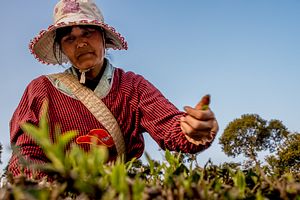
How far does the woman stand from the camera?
2504mm

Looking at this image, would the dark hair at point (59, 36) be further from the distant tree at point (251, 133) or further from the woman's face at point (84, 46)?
the distant tree at point (251, 133)

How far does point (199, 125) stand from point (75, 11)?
1428 millimetres

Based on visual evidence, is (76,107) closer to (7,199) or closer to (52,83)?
(52,83)

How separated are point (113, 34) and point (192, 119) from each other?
1.44 m

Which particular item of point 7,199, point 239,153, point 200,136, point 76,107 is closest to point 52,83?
point 76,107

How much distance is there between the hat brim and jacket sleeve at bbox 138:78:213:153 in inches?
14.7

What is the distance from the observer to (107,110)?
2.61 metres

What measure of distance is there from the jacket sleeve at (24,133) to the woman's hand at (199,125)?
71cm

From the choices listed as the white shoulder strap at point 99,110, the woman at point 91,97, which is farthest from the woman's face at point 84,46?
the white shoulder strap at point 99,110

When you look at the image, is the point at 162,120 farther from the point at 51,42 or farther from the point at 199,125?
the point at 51,42

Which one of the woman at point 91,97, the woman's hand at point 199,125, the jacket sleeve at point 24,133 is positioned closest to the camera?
the woman's hand at point 199,125

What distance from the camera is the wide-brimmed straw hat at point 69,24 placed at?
268 centimetres

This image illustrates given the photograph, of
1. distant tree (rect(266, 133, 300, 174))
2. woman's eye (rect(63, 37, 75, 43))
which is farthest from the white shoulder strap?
distant tree (rect(266, 133, 300, 174))

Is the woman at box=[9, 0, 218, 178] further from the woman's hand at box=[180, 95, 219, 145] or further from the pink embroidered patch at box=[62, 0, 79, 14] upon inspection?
the woman's hand at box=[180, 95, 219, 145]
